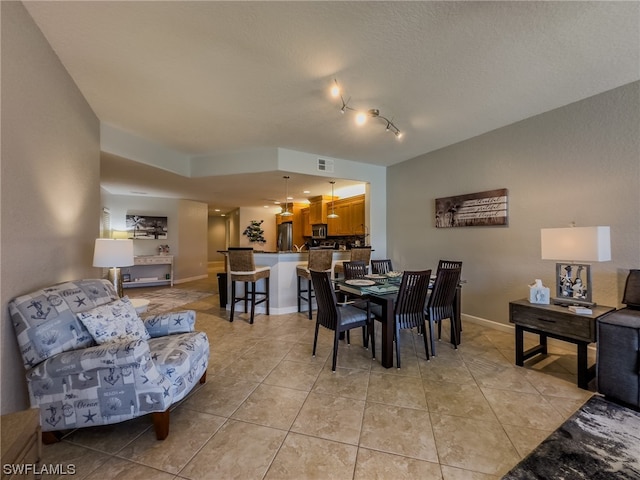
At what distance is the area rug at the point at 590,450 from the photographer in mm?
1317

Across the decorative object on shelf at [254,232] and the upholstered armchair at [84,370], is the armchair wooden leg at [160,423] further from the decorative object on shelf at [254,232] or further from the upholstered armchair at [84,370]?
the decorative object on shelf at [254,232]

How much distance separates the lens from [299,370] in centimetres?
247

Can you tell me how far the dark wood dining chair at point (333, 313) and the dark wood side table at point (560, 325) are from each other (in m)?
1.40

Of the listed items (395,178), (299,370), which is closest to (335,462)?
(299,370)

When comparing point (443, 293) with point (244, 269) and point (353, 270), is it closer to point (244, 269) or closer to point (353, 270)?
point (353, 270)

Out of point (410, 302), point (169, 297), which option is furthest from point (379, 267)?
point (169, 297)

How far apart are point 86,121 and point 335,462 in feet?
12.3

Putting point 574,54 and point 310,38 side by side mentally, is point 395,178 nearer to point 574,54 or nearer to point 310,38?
point 574,54

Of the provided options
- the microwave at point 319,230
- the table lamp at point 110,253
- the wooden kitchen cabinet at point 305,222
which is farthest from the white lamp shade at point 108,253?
the wooden kitchen cabinet at point 305,222

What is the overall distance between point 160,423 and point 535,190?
13.8 ft

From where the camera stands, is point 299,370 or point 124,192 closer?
point 299,370

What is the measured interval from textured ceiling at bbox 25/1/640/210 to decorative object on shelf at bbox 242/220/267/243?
Result: 19.1 feet

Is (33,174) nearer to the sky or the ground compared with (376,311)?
nearer to the sky

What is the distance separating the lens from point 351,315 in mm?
2631
